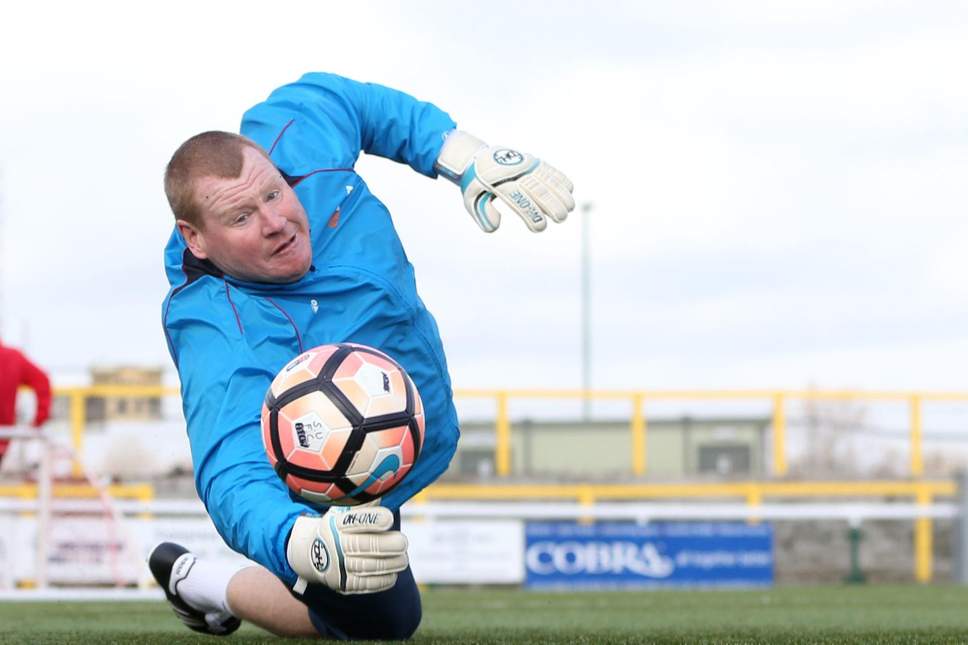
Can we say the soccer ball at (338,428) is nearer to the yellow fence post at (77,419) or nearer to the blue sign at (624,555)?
the blue sign at (624,555)

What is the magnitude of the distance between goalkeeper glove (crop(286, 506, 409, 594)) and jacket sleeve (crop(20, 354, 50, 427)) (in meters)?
9.88

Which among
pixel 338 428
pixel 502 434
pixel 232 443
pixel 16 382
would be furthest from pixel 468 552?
pixel 338 428

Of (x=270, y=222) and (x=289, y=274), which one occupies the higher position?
(x=270, y=222)

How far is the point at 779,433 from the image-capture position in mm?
19266

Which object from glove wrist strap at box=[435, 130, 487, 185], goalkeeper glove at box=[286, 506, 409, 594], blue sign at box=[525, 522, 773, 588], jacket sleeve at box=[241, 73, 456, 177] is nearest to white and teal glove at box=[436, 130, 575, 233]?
glove wrist strap at box=[435, 130, 487, 185]

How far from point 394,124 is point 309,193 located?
2.11 ft

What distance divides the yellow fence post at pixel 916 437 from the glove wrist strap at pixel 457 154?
14582mm

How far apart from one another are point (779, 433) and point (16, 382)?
32.0ft

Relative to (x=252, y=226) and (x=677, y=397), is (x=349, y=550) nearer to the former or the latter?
(x=252, y=226)

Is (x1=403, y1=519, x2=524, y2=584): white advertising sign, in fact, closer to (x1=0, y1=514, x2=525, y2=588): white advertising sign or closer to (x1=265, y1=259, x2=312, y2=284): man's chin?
(x1=0, y1=514, x2=525, y2=588): white advertising sign

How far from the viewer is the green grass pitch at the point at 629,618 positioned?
604 cm

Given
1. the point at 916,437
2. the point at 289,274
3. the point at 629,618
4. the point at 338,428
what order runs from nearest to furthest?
the point at 338,428 → the point at 289,274 → the point at 629,618 → the point at 916,437

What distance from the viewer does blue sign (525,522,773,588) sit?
15781mm

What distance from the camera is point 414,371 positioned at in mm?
5441
